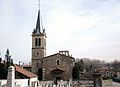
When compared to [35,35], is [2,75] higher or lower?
lower

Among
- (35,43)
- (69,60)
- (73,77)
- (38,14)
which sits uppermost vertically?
(38,14)

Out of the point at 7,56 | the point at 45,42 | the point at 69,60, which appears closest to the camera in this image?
the point at 7,56

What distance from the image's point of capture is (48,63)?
56.1 m

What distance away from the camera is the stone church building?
5544 centimetres

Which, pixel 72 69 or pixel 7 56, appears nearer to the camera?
pixel 7 56

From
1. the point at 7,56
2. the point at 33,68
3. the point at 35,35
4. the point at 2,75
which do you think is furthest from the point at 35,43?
the point at 2,75

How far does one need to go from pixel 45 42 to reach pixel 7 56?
44.4 ft

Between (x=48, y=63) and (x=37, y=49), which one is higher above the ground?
(x=37, y=49)

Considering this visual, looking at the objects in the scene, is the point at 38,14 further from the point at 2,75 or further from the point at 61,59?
the point at 2,75

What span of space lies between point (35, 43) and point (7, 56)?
1042 centimetres

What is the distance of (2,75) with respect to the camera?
1513 inches

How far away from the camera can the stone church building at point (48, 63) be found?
182 ft

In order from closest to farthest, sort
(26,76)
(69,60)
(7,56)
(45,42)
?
(26,76)
(7,56)
(69,60)
(45,42)

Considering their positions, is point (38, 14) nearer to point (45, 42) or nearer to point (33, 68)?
point (45, 42)
